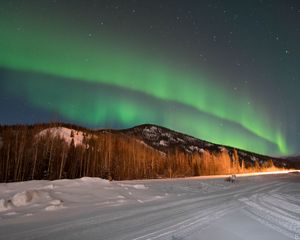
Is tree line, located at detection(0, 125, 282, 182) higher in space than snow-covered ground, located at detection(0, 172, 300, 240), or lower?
higher

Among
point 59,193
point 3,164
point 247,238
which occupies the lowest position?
point 247,238

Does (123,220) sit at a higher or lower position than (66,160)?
lower

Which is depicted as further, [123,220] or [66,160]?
[66,160]

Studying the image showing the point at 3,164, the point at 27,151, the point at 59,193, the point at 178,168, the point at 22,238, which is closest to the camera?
the point at 22,238

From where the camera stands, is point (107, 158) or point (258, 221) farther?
point (107, 158)

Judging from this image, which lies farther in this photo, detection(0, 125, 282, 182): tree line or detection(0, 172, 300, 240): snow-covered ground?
detection(0, 125, 282, 182): tree line

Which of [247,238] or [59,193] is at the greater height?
[59,193]

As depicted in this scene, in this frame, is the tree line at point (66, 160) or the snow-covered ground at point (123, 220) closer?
the snow-covered ground at point (123, 220)

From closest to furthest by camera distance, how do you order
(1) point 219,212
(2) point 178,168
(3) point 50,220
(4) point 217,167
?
1. (3) point 50,220
2. (1) point 219,212
3. (2) point 178,168
4. (4) point 217,167

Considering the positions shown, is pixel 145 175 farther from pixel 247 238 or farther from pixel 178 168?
pixel 247 238

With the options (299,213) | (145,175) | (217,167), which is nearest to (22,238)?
(299,213)

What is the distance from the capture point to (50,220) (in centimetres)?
705

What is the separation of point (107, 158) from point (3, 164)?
14.5 metres

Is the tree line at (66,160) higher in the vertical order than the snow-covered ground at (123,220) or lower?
higher
